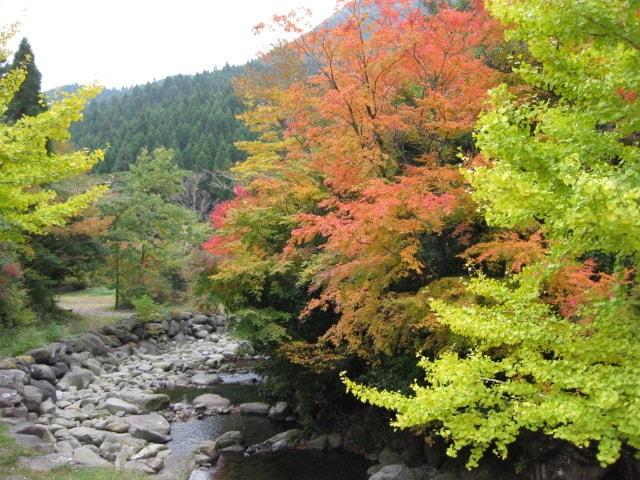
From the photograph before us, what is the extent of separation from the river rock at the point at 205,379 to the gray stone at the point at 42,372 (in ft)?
16.3

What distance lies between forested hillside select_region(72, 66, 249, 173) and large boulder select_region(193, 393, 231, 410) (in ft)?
121

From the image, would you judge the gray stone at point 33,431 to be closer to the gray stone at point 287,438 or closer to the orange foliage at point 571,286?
the gray stone at point 287,438

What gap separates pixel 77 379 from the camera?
59.0 feet

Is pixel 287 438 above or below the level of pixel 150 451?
below

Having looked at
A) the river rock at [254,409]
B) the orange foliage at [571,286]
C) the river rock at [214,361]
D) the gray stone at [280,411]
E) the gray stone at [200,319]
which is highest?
the orange foliage at [571,286]

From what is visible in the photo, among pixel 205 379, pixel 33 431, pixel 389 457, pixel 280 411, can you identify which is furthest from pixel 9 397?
pixel 389 457

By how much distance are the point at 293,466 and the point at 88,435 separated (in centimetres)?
511

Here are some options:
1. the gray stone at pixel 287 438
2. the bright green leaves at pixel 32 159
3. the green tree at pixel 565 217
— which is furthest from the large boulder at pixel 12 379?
the green tree at pixel 565 217

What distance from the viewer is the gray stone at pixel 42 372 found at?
1648cm

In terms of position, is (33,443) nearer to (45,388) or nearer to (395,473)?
(45,388)

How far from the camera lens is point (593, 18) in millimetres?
4496

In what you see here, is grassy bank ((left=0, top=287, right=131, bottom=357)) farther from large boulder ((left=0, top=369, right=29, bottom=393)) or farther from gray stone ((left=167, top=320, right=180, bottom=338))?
large boulder ((left=0, top=369, right=29, bottom=393))

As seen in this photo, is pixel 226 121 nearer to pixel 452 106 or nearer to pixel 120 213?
pixel 120 213

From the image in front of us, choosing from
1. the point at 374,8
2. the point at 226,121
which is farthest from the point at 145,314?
the point at 226,121
